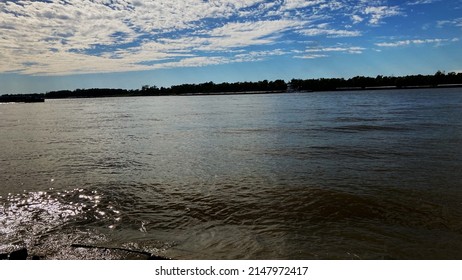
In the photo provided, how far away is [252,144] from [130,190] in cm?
1395

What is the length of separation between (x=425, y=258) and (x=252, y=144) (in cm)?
1909

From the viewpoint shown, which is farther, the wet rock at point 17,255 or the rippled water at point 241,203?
the rippled water at point 241,203

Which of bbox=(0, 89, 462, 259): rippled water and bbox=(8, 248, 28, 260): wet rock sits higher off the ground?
bbox=(8, 248, 28, 260): wet rock

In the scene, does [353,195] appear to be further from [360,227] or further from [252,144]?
[252,144]

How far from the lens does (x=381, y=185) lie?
1392 centimetres

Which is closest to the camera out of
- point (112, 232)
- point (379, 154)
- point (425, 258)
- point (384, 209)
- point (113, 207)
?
point (425, 258)

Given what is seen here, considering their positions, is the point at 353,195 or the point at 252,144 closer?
the point at 353,195

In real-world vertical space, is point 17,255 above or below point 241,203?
above

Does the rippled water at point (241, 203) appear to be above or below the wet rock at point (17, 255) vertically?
below

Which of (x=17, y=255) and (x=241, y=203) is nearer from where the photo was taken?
(x=17, y=255)

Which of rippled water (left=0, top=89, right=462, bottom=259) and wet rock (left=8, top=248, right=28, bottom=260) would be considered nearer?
wet rock (left=8, top=248, right=28, bottom=260)
